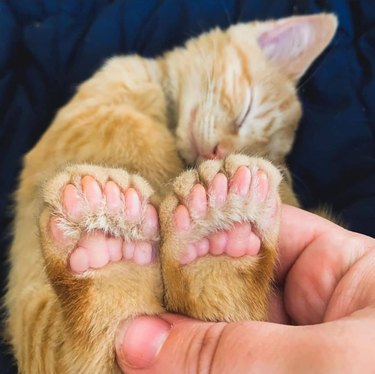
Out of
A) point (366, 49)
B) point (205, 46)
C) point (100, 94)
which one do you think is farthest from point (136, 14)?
point (366, 49)

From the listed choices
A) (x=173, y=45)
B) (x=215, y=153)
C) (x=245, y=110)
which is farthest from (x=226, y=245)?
(x=173, y=45)

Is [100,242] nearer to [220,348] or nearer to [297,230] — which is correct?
[220,348]

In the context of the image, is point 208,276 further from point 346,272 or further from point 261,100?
point 261,100

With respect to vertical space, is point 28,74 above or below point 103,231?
above

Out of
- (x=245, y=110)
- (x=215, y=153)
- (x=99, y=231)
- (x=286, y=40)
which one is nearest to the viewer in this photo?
(x=99, y=231)

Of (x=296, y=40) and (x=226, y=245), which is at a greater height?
(x=296, y=40)

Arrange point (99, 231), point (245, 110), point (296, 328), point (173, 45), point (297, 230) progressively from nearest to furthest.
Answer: point (296, 328), point (99, 231), point (297, 230), point (245, 110), point (173, 45)

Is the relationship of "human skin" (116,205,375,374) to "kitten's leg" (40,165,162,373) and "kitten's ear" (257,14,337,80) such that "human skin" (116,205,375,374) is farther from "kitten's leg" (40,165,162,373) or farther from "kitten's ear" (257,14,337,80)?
"kitten's ear" (257,14,337,80)
